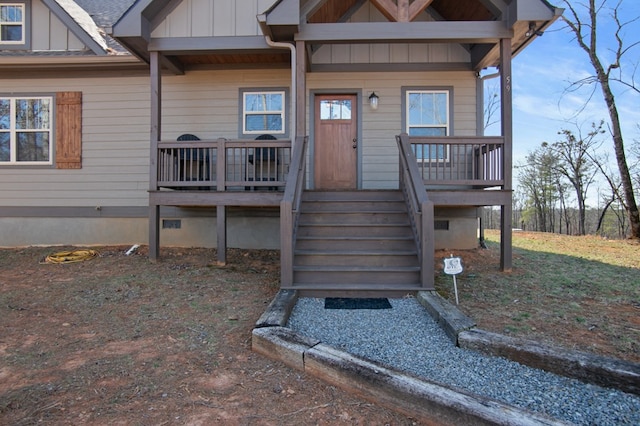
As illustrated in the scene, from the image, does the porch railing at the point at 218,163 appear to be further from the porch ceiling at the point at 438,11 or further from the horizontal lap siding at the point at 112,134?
the porch ceiling at the point at 438,11

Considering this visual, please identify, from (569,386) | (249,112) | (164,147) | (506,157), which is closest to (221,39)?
(249,112)

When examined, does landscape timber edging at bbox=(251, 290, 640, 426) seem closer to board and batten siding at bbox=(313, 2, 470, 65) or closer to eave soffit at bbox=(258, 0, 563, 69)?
eave soffit at bbox=(258, 0, 563, 69)

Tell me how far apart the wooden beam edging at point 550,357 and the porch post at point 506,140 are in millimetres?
2944

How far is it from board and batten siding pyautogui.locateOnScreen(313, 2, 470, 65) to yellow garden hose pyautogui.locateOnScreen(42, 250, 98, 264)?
553 centimetres

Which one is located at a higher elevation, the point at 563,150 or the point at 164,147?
the point at 563,150

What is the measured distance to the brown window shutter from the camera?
24.7ft

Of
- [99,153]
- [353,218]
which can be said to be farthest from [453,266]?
[99,153]

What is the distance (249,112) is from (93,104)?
323cm

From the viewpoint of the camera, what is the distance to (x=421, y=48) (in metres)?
7.27

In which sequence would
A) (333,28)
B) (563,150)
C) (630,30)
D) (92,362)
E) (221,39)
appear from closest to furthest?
(92,362) < (333,28) < (221,39) < (630,30) < (563,150)

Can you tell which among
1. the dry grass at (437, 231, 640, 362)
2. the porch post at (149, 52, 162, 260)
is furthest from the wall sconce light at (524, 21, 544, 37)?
the porch post at (149, 52, 162, 260)

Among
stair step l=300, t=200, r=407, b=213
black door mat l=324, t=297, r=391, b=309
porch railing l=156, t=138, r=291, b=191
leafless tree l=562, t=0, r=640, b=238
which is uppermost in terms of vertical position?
leafless tree l=562, t=0, r=640, b=238

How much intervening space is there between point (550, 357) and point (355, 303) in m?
2.08

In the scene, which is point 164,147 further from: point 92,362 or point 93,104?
point 92,362
